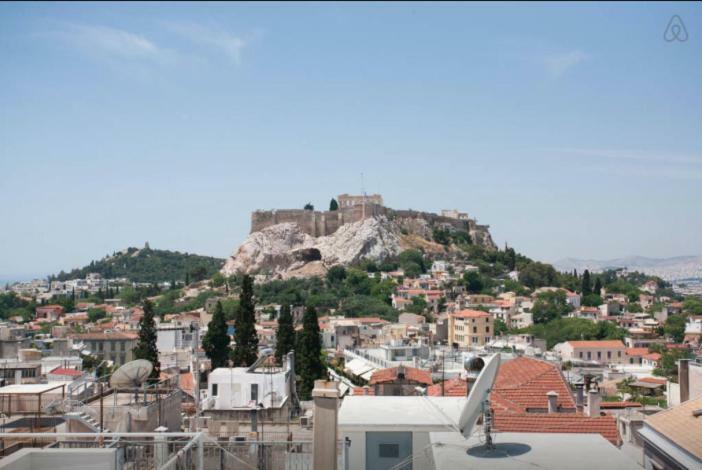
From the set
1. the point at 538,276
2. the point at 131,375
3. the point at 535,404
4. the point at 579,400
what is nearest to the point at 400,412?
the point at 131,375

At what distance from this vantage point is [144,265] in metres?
162

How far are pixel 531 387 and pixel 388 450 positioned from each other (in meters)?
6.90

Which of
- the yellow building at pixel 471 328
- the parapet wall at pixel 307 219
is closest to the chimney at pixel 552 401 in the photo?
the yellow building at pixel 471 328

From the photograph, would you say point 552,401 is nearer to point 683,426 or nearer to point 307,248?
point 683,426

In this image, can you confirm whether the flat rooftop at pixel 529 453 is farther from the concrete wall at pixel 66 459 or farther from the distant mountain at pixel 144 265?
the distant mountain at pixel 144 265

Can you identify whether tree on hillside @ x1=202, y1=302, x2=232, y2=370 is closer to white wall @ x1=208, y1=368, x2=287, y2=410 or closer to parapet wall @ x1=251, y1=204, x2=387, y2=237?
white wall @ x1=208, y1=368, x2=287, y2=410

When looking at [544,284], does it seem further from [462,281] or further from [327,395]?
[327,395]

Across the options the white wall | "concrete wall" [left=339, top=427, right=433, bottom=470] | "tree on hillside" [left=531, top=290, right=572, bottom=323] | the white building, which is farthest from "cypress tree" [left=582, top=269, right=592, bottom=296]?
"concrete wall" [left=339, top=427, right=433, bottom=470]

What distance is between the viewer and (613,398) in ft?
103

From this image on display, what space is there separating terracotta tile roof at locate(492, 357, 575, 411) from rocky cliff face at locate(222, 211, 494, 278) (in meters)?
70.3

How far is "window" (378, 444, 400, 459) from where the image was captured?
28.7ft

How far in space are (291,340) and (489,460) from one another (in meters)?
26.9

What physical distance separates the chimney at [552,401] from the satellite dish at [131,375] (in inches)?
257

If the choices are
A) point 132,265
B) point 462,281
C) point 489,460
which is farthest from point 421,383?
point 132,265
